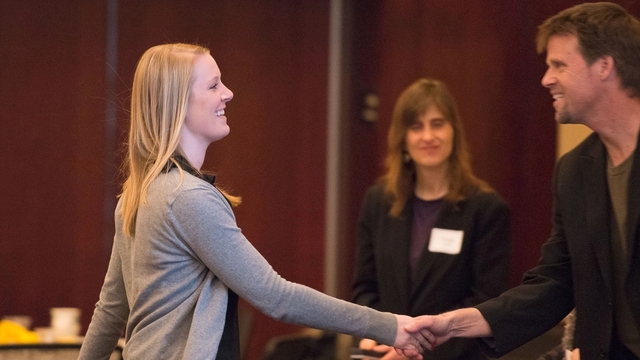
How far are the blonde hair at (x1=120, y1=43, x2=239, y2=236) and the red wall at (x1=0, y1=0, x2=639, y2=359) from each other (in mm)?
2729

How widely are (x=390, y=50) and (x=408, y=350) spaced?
8.52 ft

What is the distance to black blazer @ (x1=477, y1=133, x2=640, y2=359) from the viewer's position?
95.6 inches

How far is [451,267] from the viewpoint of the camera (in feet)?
10.3

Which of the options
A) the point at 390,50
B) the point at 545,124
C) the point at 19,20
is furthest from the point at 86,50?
the point at 545,124

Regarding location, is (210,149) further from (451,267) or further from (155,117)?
(155,117)

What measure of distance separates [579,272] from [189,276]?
1.16 m

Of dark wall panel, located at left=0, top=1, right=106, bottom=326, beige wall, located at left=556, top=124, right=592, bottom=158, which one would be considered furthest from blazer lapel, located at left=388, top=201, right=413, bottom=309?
dark wall panel, located at left=0, top=1, right=106, bottom=326

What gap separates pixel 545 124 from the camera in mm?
4055

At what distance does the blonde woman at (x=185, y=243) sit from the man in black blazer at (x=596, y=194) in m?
0.57

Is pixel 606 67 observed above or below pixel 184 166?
above

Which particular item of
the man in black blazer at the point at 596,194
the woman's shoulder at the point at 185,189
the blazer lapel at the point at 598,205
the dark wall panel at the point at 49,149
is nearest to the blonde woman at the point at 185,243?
the woman's shoulder at the point at 185,189

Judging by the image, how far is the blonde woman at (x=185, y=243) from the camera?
7.04ft

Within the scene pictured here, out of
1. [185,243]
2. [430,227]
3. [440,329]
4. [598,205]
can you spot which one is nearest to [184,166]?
[185,243]

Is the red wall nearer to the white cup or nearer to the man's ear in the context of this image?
the white cup
